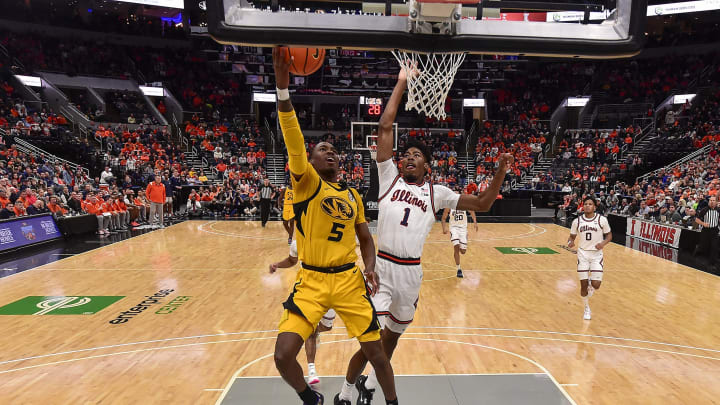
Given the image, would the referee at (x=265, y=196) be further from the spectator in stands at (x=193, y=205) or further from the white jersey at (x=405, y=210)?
the white jersey at (x=405, y=210)

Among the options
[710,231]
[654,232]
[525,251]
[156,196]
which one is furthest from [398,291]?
[156,196]

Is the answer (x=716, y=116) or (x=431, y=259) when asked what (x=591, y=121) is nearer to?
(x=716, y=116)

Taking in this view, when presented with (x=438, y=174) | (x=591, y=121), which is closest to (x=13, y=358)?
(x=438, y=174)

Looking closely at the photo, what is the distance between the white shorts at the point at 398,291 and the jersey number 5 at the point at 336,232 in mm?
587

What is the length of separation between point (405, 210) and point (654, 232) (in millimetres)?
13347

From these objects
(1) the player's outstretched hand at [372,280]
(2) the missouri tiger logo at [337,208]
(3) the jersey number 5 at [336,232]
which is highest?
(2) the missouri tiger logo at [337,208]

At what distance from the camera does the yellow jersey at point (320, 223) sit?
321 centimetres

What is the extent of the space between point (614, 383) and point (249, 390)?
3.55 metres

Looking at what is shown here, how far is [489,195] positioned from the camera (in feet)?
11.1

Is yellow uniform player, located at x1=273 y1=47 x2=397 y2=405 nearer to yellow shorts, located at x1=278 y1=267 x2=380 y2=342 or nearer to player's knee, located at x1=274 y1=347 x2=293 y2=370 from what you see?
yellow shorts, located at x1=278 y1=267 x2=380 y2=342

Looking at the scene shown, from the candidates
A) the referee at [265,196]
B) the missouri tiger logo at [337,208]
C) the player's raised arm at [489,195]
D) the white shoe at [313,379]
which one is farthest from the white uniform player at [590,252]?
the referee at [265,196]

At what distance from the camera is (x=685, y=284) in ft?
28.7

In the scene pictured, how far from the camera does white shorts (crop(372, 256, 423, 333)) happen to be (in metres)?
3.60

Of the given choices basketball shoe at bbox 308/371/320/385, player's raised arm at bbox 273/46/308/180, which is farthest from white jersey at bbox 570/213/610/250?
player's raised arm at bbox 273/46/308/180
